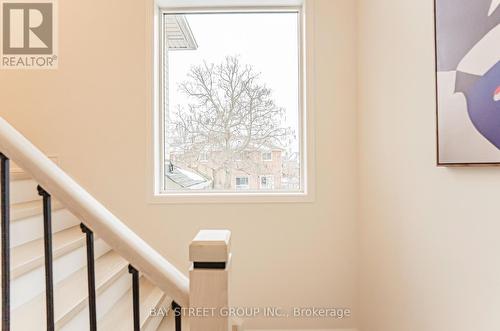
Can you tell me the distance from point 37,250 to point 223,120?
1.53m

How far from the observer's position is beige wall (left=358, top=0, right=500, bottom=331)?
1230mm

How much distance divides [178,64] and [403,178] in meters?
1.90

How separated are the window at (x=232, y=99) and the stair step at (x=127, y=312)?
83 centimetres

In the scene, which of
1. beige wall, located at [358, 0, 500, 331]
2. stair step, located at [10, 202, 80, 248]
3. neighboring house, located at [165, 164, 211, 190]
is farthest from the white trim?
stair step, located at [10, 202, 80, 248]

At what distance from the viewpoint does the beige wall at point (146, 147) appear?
2.44m

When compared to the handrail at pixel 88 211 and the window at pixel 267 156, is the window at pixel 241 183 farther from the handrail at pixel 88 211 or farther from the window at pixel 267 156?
the handrail at pixel 88 211

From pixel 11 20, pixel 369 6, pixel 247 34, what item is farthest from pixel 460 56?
pixel 11 20

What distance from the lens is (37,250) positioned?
5.53ft

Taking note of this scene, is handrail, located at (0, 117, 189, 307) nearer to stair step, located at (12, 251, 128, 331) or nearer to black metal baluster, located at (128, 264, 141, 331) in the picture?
black metal baluster, located at (128, 264, 141, 331)

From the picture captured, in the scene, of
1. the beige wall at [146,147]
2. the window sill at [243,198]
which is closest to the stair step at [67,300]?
the beige wall at [146,147]

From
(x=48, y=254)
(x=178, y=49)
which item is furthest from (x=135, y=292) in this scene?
(x=178, y=49)

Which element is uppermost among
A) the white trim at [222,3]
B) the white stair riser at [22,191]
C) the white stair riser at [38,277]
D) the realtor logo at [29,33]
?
the white trim at [222,3]

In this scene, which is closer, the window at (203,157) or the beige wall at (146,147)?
the beige wall at (146,147)

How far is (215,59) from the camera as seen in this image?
104 inches
